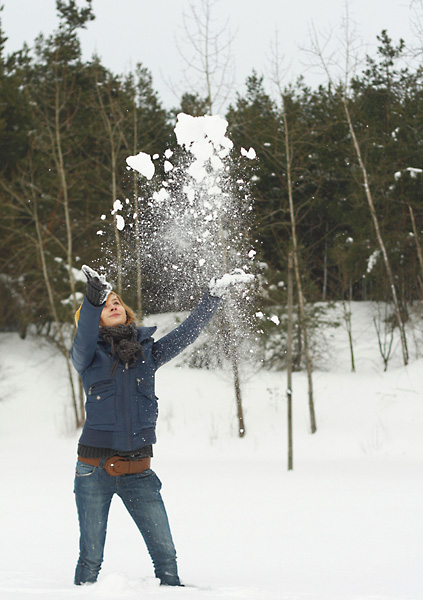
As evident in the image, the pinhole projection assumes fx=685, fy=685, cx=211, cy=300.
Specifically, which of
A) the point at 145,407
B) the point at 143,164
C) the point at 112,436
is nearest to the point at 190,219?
the point at 143,164

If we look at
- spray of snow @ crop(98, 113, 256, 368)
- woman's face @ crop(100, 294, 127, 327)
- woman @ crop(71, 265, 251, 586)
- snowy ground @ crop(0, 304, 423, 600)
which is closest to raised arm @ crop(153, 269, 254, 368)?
woman @ crop(71, 265, 251, 586)

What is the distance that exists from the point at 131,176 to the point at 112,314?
34.9ft

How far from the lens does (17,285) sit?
738 inches

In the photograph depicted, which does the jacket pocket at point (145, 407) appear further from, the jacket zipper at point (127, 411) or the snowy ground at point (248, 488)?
the snowy ground at point (248, 488)

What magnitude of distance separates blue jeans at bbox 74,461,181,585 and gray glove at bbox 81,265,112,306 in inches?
28.9

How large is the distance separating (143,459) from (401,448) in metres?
10.1

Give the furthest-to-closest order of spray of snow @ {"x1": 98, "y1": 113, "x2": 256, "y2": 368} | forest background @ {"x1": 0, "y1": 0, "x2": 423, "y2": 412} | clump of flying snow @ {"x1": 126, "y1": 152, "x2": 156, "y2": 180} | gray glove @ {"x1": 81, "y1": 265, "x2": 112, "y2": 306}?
1. forest background @ {"x1": 0, "y1": 0, "x2": 423, "y2": 412}
2. spray of snow @ {"x1": 98, "y1": 113, "x2": 256, "y2": 368}
3. clump of flying snow @ {"x1": 126, "y1": 152, "x2": 156, "y2": 180}
4. gray glove @ {"x1": 81, "y1": 265, "x2": 112, "y2": 306}

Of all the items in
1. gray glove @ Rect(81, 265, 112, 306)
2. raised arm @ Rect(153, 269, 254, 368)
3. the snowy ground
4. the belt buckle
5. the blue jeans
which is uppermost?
gray glove @ Rect(81, 265, 112, 306)

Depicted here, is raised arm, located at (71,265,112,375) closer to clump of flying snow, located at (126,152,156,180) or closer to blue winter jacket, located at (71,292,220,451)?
blue winter jacket, located at (71,292,220,451)

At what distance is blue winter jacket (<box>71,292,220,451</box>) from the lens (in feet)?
9.93

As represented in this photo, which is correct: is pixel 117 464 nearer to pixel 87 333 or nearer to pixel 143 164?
pixel 87 333

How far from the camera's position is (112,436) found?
305cm

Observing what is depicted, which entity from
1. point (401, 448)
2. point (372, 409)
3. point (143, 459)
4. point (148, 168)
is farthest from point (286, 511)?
point (372, 409)

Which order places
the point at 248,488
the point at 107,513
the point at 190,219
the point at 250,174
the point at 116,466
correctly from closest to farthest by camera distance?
the point at 116,466, the point at 107,513, the point at 190,219, the point at 248,488, the point at 250,174
